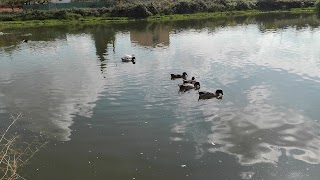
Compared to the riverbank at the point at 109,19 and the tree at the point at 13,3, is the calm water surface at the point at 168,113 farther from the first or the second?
the tree at the point at 13,3

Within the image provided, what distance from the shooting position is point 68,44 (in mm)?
39031

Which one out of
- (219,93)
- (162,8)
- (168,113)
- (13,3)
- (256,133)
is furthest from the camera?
(13,3)

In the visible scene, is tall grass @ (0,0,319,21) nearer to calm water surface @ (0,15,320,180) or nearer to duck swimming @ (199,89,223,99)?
calm water surface @ (0,15,320,180)

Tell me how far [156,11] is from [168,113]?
5687 centimetres

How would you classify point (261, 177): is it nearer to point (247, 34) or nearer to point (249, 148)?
point (249, 148)

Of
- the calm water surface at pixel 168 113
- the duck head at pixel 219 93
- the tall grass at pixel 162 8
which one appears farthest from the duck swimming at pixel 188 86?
the tall grass at pixel 162 8

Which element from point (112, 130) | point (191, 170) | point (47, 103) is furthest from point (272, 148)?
point (47, 103)

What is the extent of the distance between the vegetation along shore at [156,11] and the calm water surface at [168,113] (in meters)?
36.8

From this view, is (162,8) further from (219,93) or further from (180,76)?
(219,93)

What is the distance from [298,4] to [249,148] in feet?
250

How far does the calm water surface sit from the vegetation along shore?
36.8 m

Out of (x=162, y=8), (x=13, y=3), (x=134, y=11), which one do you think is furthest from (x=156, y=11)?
(x=13, y=3)

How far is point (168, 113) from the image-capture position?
16844 mm

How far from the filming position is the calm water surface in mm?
12266
